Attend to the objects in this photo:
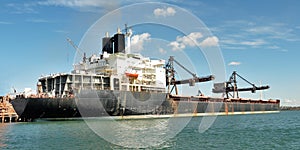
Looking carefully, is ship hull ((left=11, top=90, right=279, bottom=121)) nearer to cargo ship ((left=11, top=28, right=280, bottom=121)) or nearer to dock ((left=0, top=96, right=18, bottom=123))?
cargo ship ((left=11, top=28, right=280, bottom=121))

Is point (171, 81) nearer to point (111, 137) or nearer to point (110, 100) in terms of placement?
point (110, 100)

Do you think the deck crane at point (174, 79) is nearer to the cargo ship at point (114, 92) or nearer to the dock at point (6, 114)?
the cargo ship at point (114, 92)

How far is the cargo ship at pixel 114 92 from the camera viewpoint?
108 ft

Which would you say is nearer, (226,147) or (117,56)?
(226,147)

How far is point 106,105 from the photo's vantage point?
3522 centimetres

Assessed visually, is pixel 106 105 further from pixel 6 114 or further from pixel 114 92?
pixel 6 114

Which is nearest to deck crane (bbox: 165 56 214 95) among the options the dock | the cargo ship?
the cargo ship

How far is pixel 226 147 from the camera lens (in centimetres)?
1659

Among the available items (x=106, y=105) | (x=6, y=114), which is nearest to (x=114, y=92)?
(x=106, y=105)

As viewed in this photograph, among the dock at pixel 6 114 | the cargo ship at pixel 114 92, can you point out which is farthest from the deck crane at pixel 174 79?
the dock at pixel 6 114

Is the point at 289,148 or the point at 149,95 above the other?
the point at 149,95

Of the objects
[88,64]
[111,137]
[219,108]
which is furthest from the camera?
[219,108]

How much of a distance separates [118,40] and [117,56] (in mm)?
4676

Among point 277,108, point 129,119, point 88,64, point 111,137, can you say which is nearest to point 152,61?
point 88,64
